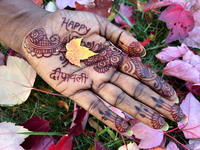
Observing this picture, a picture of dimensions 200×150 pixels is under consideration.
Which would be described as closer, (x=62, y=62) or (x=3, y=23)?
(x=62, y=62)

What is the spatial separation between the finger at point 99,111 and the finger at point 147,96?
0.30 m

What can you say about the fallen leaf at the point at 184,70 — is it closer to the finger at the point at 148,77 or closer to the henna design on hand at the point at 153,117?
the finger at the point at 148,77

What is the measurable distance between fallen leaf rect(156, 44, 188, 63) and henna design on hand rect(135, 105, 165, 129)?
92 cm

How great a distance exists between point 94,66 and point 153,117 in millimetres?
731

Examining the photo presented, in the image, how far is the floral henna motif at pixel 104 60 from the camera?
1562 mm

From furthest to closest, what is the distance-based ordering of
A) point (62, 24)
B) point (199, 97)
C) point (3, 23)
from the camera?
point (199, 97) < point (3, 23) < point (62, 24)

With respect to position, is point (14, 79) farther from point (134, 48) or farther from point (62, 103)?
point (134, 48)

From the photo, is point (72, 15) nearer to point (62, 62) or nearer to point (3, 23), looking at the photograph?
point (62, 62)

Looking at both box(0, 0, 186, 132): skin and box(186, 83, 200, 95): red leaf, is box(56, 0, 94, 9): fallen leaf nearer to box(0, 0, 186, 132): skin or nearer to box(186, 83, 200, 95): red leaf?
box(0, 0, 186, 132): skin

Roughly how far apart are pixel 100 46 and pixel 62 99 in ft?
2.73

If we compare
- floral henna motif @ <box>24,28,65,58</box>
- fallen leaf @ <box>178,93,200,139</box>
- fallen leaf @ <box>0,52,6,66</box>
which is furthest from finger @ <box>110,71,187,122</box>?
fallen leaf @ <box>0,52,6,66</box>

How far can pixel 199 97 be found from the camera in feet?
6.25

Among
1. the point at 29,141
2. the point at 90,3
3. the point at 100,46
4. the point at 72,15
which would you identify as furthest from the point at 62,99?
the point at 90,3

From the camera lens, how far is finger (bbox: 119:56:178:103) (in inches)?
58.1
